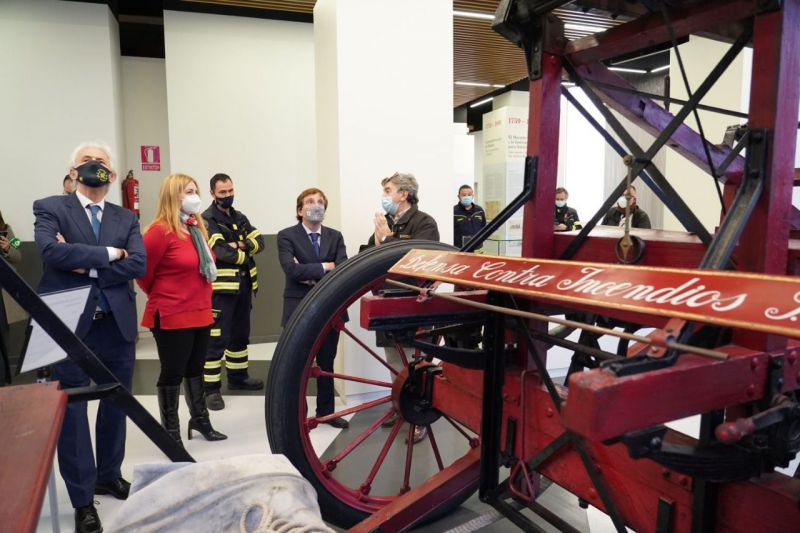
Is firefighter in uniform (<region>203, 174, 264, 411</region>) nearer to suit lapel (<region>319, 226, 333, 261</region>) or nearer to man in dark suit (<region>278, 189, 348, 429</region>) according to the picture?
man in dark suit (<region>278, 189, 348, 429</region>)

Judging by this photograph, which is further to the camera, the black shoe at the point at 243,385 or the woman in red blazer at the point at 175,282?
the black shoe at the point at 243,385

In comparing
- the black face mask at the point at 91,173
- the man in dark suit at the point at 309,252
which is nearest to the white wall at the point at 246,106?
the man in dark suit at the point at 309,252

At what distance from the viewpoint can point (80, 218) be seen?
7.83ft

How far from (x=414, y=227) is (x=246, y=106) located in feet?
10.5

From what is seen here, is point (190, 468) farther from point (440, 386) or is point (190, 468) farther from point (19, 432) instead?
point (440, 386)

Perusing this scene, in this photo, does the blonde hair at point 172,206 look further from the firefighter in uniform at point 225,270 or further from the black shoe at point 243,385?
the black shoe at point 243,385

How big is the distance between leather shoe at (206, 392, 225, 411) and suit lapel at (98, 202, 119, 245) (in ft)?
5.61

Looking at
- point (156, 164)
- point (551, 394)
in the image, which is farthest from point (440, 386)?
point (156, 164)

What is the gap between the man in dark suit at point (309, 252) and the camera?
3.46 metres

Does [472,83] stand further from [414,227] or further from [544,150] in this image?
[544,150]

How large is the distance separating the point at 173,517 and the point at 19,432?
47 cm

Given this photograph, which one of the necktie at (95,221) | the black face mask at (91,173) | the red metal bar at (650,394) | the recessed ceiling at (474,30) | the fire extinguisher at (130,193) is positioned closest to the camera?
the red metal bar at (650,394)

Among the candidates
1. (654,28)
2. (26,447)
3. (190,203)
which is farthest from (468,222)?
(26,447)

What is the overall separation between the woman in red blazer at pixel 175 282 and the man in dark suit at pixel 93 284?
0.28 m
